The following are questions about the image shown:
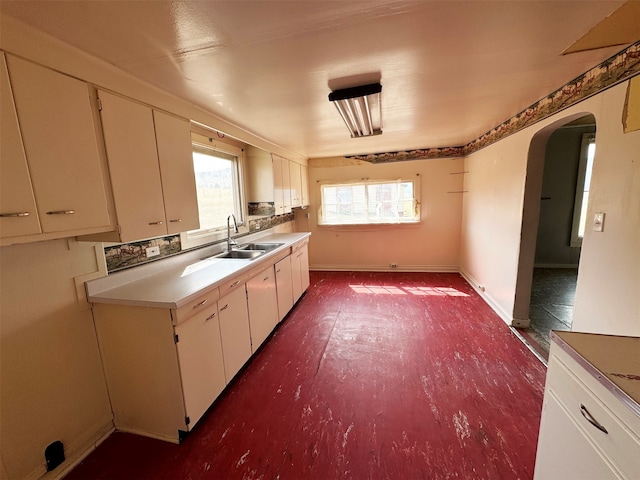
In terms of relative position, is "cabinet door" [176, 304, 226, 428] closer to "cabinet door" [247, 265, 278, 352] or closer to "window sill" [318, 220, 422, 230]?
"cabinet door" [247, 265, 278, 352]

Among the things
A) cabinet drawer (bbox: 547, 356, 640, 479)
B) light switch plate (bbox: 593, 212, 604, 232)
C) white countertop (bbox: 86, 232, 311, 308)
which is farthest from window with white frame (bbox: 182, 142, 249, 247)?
light switch plate (bbox: 593, 212, 604, 232)

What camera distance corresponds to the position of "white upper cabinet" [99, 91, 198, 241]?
153 cm

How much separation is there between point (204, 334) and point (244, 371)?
77cm

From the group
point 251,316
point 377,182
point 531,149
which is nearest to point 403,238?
point 377,182

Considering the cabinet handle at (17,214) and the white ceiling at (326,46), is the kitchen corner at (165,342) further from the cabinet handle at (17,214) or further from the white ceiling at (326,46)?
the white ceiling at (326,46)

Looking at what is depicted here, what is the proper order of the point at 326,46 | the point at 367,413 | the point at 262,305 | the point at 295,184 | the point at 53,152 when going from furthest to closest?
the point at 295,184
the point at 262,305
the point at 367,413
the point at 326,46
the point at 53,152

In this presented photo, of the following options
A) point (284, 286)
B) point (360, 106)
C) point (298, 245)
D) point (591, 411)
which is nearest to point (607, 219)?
point (591, 411)

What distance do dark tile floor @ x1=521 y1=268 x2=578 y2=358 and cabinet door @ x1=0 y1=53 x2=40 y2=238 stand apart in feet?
12.2

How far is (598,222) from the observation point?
172 centimetres

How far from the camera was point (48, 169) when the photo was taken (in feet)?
4.01

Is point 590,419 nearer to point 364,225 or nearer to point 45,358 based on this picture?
point 45,358

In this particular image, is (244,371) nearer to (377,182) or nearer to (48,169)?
(48,169)

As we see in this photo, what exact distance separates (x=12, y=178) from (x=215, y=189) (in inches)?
79.3

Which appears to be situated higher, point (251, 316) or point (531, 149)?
point (531, 149)
